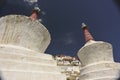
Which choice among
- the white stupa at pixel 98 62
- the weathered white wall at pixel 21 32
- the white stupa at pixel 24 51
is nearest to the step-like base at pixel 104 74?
the white stupa at pixel 98 62

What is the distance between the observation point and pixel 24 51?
8.17 meters

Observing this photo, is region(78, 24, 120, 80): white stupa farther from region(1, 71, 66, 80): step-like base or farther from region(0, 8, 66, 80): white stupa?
region(1, 71, 66, 80): step-like base

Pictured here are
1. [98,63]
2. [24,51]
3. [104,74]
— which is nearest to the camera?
[24,51]

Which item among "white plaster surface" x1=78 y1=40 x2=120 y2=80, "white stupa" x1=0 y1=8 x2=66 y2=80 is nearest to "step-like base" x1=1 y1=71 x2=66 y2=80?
"white stupa" x1=0 y1=8 x2=66 y2=80

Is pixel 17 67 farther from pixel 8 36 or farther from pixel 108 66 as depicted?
pixel 108 66

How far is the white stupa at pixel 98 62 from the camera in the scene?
9.80 metres

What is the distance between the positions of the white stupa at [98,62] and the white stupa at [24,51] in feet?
7.95

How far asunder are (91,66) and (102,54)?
0.94 metres

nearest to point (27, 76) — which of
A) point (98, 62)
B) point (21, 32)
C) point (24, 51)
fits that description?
point (24, 51)

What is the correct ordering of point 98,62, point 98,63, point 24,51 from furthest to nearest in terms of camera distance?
point 98,62
point 98,63
point 24,51

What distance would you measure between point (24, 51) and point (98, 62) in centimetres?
429

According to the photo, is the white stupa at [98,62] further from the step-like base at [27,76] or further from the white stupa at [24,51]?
the step-like base at [27,76]

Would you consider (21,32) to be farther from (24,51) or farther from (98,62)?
(98,62)

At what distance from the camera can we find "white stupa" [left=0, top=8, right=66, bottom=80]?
7.14 meters
